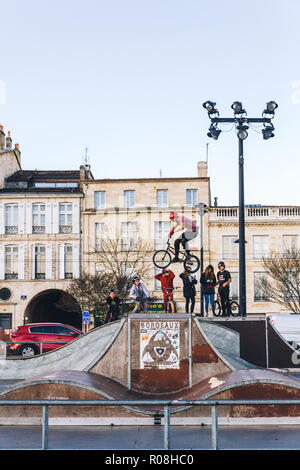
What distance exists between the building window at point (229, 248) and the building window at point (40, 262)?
1405cm

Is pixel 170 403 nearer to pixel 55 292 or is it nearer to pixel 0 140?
pixel 55 292

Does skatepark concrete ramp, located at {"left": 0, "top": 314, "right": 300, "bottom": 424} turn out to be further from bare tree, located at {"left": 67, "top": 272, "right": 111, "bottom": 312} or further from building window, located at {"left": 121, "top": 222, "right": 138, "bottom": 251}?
building window, located at {"left": 121, "top": 222, "right": 138, "bottom": 251}

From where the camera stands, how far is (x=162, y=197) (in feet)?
157

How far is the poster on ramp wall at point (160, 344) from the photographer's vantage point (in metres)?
13.0

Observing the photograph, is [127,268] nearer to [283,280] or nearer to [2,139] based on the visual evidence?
[283,280]

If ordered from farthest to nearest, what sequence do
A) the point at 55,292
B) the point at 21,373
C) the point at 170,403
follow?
1. the point at 55,292
2. the point at 21,373
3. the point at 170,403

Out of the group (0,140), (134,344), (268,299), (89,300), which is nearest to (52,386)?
(134,344)

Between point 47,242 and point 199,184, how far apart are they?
1279 centimetres

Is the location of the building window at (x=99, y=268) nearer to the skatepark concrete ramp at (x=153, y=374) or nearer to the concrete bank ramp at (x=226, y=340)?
the skatepark concrete ramp at (x=153, y=374)

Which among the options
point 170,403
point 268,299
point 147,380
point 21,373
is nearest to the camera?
point 170,403

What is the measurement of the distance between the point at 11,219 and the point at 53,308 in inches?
348

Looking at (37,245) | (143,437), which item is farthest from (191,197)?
(143,437)

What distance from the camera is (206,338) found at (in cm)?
1317

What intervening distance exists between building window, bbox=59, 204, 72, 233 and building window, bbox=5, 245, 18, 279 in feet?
13.1
